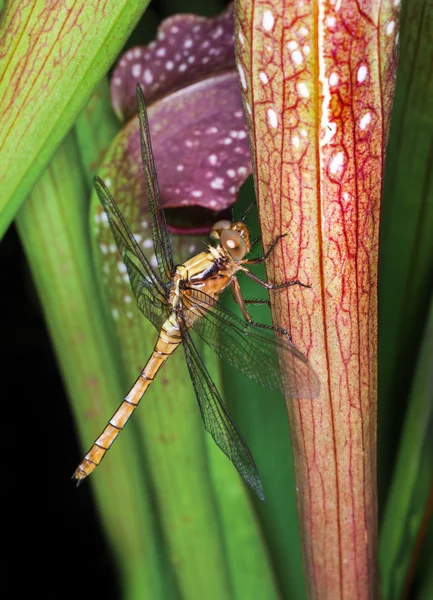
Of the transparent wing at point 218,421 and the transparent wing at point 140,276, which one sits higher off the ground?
the transparent wing at point 140,276

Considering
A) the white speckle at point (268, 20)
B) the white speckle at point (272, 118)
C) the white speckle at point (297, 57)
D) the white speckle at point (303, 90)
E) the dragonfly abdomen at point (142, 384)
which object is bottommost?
the dragonfly abdomen at point (142, 384)

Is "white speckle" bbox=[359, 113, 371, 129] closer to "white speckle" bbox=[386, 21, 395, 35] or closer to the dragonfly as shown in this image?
"white speckle" bbox=[386, 21, 395, 35]

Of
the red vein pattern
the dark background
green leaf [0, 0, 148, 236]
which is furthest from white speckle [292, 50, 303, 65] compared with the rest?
the dark background

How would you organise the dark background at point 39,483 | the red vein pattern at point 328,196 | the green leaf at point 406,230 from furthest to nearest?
the dark background at point 39,483 → the green leaf at point 406,230 → the red vein pattern at point 328,196

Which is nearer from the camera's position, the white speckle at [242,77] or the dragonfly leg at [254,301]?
the white speckle at [242,77]

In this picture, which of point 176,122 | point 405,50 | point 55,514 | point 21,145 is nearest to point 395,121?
point 405,50

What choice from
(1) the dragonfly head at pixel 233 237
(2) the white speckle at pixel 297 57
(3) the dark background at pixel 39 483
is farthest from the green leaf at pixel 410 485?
(3) the dark background at pixel 39 483

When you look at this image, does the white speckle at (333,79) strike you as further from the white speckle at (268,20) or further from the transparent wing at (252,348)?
the transparent wing at (252,348)
